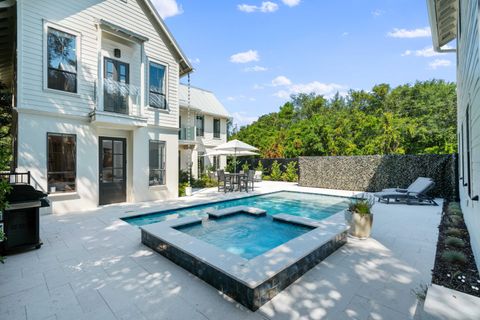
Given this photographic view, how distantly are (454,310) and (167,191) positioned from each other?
394 inches

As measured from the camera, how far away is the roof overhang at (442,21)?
7.02 m

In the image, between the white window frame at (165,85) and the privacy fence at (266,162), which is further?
the privacy fence at (266,162)

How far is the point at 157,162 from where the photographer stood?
10.4 metres

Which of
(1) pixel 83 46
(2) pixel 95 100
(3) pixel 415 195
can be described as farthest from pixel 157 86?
(3) pixel 415 195

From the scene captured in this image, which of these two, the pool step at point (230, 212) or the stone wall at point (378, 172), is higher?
the stone wall at point (378, 172)

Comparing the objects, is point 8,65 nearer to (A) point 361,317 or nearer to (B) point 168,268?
(B) point 168,268

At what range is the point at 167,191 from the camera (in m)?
10.7

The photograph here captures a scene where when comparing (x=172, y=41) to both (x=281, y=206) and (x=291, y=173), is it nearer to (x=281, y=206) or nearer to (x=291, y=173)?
(x=281, y=206)

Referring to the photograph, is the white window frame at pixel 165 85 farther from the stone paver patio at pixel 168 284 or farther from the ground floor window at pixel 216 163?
the ground floor window at pixel 216 163

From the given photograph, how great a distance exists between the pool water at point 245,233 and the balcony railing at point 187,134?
32.3 feet

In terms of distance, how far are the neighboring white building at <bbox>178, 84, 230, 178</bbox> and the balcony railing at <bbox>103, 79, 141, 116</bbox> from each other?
5940 millimetres

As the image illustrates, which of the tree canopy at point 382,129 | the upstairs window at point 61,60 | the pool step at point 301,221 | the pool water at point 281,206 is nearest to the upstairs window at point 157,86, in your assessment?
the upstairs window at point 61,60

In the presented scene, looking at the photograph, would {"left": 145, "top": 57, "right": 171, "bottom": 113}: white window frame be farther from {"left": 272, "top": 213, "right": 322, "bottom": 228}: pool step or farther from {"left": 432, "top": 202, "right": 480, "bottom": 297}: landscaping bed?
{"left": 432, "top": 202, "right": 480, "bottom": 297}: landscaping bed

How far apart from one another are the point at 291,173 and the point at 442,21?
12.4 metres
